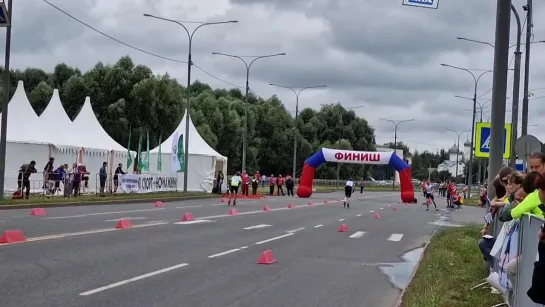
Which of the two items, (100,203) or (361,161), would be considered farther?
(361,161)

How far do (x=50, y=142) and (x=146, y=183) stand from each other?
25.3 ft

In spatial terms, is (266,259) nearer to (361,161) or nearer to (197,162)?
(361,161)

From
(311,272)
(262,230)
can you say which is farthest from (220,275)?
(262,230)

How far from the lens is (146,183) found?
4078cm

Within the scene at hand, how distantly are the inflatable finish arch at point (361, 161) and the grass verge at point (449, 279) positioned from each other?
68.3 ft

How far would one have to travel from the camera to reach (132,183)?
38594mm

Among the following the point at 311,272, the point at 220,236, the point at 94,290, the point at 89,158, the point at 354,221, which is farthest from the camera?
the point at 89,158

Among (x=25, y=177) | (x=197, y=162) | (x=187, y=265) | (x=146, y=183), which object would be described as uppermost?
(x=197, y=162)

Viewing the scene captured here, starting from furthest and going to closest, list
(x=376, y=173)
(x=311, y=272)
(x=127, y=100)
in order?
1. (x=376, y=173)
2. (x=127, y=100)
3. (x=311, y=272)

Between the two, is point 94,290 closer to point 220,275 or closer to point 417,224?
point 220,275

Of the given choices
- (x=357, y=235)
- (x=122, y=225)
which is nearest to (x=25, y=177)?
(x=122, y=225)

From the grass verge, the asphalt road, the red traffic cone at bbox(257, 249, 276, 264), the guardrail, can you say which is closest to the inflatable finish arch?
the asphalt road

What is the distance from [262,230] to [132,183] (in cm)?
1955

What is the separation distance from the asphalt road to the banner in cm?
1625
